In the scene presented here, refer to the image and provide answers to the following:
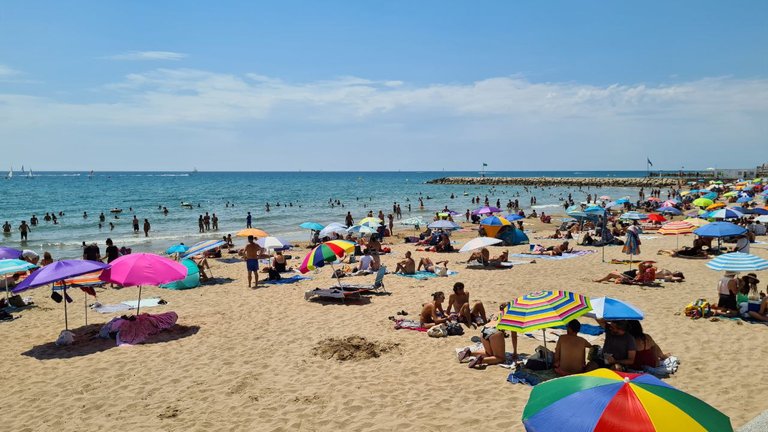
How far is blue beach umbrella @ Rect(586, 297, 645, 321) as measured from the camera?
6.80m

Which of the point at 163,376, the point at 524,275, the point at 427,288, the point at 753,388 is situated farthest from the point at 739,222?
the point at 163,376

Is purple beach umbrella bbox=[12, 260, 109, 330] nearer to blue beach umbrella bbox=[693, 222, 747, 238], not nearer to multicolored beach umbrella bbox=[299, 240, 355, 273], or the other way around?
multicolored beach umbrella bbox=[299, 240, 355, 273]

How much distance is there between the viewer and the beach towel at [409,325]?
9.62m

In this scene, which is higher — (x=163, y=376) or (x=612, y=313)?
(x=612, y=313)

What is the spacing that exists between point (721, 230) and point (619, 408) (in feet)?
43.1

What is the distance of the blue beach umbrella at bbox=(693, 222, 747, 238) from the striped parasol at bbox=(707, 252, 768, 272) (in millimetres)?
4327

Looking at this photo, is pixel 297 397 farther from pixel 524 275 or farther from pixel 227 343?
pixel 524 275

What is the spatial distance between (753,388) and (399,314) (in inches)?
243

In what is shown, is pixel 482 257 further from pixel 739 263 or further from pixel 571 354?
pixel 571 354

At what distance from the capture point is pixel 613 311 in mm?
6922

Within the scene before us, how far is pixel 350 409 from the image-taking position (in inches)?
251

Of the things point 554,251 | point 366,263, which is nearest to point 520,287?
point 366,263

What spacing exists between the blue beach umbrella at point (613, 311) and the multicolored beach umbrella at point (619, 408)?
10.1 ft

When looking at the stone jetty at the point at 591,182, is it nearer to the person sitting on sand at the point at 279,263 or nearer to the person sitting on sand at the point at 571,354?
the person sitting on sand at the point at 279,263
